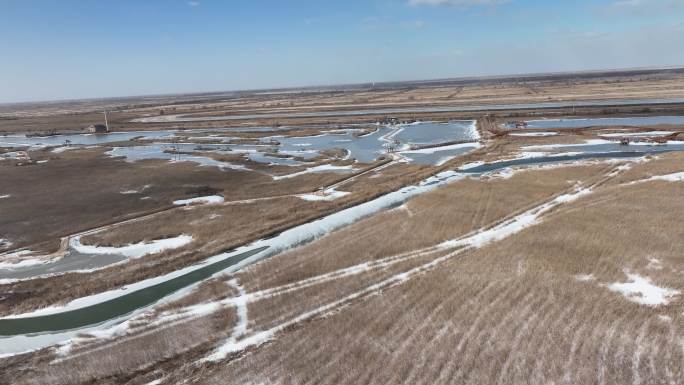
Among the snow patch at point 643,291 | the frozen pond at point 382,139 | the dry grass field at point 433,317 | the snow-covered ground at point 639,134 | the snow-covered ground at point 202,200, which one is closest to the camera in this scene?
the dry grass field at point 433,317

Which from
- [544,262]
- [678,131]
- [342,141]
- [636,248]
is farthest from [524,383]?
[678,131]

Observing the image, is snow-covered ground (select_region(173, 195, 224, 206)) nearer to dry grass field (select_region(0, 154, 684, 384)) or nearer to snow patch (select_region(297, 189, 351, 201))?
snow patch (select_region(297, 189, 351, 201))

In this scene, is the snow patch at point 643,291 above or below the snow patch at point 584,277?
below

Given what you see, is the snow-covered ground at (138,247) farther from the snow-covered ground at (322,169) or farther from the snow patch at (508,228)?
the snow-covered ground at (322,169)

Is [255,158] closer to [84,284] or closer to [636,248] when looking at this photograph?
[84,284]

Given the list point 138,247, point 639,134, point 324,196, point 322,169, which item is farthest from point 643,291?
point 639,134

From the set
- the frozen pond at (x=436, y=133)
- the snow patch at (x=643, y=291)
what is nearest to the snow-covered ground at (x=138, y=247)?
the snow patch at (x=643, y=291)

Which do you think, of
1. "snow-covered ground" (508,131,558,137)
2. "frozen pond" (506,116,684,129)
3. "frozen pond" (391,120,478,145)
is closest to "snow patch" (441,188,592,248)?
"frozen pond" (391,120,478,145)
